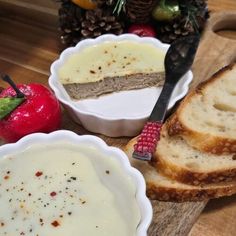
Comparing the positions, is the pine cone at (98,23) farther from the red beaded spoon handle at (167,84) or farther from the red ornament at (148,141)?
the red ornament at (148,141)

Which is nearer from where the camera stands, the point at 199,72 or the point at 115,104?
the point at 115,104

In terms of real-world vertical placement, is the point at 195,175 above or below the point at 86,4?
below

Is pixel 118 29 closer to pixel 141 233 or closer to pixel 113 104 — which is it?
pixel 113 104

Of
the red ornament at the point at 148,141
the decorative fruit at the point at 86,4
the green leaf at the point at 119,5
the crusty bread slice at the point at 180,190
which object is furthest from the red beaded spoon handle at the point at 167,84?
the decorative fruit at the point at 86,4

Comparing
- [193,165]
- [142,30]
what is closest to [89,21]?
[142,30]

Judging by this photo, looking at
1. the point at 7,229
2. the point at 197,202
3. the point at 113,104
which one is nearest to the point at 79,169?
the point at 7,229

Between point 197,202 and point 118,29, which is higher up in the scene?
point 118,29

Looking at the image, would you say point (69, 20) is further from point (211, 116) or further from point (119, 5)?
point (211, 116)
